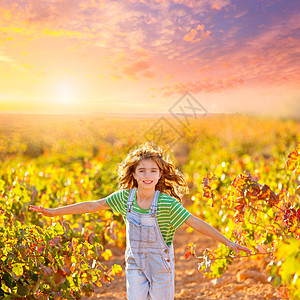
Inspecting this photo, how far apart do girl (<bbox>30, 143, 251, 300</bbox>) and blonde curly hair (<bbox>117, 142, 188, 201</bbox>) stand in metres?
0.03

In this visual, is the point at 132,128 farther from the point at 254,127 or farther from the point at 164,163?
the point at 164,163

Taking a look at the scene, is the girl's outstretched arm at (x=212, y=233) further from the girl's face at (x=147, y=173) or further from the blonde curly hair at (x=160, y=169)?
the blonde curly hair at (x=160, y=169)

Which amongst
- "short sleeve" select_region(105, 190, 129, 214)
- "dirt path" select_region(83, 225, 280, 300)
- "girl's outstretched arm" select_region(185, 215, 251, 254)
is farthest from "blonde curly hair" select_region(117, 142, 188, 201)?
"dirt path" select_region(83, 225, 280, 300)

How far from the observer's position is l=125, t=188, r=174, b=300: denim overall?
7.45 feet

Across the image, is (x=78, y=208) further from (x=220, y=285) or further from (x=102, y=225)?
(x=220, y=285)

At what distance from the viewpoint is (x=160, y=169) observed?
2.63 metres

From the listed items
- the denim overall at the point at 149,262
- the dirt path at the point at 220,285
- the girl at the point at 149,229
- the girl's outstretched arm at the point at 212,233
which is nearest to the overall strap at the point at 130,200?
the girl at the point at 149,229

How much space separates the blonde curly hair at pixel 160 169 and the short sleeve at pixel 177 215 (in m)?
0.35

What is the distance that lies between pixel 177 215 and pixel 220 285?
1.68 meters

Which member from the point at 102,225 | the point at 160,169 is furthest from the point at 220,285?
the point at 160,169

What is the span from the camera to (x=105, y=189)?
477 centimetres

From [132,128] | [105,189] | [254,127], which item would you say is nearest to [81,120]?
[132,128]

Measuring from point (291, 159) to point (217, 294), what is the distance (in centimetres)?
163

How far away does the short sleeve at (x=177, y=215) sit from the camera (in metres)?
2.32
